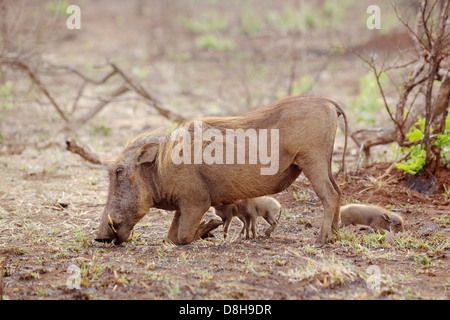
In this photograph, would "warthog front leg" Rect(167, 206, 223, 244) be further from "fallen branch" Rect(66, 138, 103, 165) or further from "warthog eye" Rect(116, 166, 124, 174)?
"fallen branch" Rect(66, 138, 103, 165)

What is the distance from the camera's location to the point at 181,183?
4805mm

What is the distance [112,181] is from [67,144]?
247 centimetres

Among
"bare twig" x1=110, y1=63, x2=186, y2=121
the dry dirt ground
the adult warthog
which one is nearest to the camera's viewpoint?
the dry dirt ground

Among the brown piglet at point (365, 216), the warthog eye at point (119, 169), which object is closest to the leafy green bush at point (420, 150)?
the brown piglet at point (365, 216)

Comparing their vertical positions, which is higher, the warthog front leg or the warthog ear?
the warthog ear

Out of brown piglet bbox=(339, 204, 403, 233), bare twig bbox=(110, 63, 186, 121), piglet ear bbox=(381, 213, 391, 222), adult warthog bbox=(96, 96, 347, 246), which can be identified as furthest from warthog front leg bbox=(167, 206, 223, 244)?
bare twig bbox=(110, 63, 186, 121)

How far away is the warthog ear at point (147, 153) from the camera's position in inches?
194

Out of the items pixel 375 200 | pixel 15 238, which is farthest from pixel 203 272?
pixel 375 200

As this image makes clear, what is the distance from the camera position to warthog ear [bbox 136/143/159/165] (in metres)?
4.93

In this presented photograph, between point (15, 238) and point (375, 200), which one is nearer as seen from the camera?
point (15, 238)

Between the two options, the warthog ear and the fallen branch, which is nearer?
the warthog ear

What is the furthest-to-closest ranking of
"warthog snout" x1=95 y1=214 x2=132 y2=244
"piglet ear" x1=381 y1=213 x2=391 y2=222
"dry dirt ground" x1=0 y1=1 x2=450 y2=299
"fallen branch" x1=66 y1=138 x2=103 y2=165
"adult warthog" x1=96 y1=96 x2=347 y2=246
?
"fallen branch" x1=66 y1=138 x2=103 y2=165 < "piglet ear" x1=381 y1=213 x2=391 y2=222 < "warthog snout" x1=95 y1=214 x2=132 y2=244 < "adult warthog" x1=96 y1=96 x2=347 y2=246 < "dry dirt ground" x1=0 y1=1 x2=450 y2=299

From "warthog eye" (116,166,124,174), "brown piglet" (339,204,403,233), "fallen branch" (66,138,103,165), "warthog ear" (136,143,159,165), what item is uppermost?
"warthog ear" (136,143,159,165)
